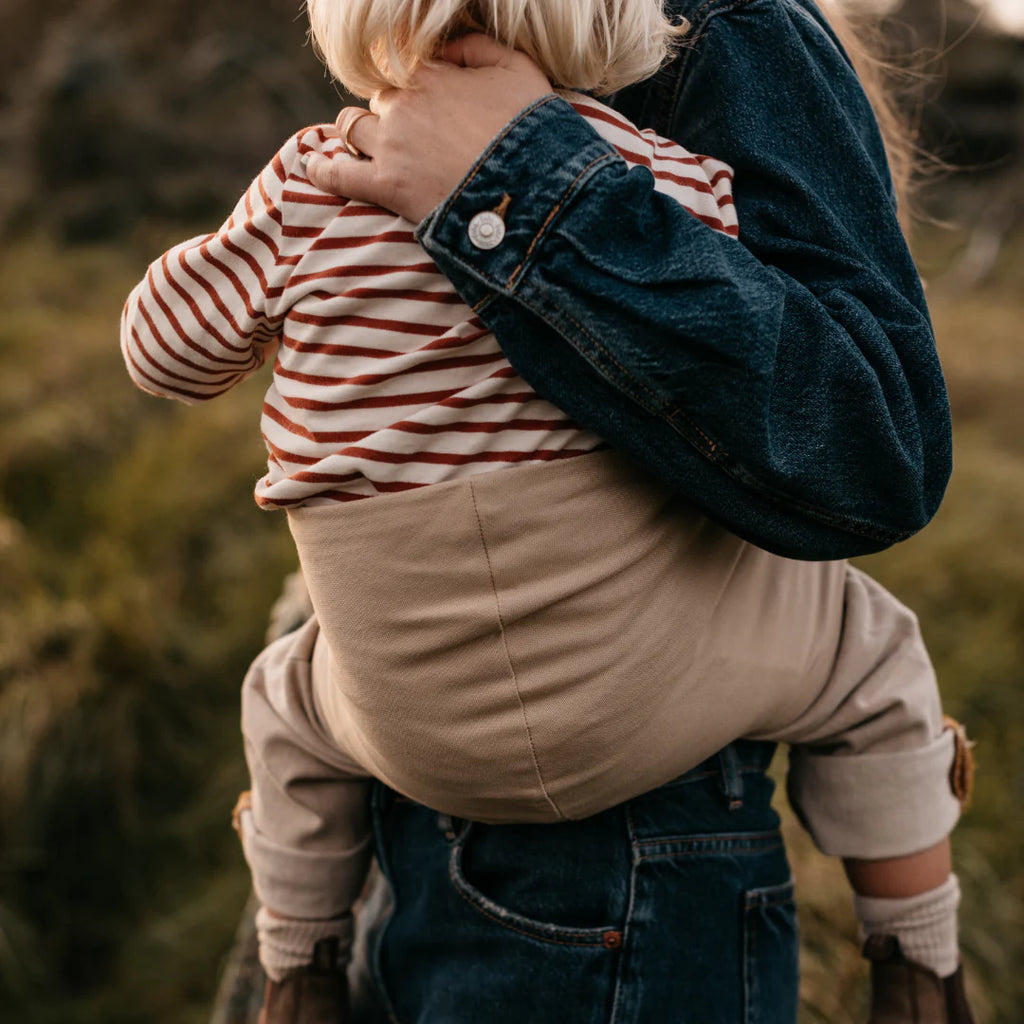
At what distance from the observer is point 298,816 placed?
4.41ft

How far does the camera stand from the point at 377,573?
1030mm

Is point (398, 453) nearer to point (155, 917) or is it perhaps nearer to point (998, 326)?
point (155, 917)

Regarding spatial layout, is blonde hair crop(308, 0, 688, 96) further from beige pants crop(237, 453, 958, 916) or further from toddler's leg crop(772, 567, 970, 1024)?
toddler's leg crop(772, 567, 970, 1024)

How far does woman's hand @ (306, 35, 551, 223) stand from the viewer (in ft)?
3.23

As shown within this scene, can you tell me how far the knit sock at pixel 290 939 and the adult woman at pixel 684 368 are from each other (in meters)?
0.13

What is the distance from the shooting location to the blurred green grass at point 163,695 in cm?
279

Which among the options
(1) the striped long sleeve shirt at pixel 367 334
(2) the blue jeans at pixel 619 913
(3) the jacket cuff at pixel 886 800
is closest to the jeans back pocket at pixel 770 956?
(2) the blue jeans at pixel 619 913

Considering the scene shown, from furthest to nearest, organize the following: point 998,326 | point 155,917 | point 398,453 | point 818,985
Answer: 1. point 998,326
2. point 155,917
3. point 818,985
4. point 398,453

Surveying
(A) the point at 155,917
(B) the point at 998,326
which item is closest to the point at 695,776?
(A) the point at 155,917

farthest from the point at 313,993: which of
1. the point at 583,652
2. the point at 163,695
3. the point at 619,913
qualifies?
the point at 163,695

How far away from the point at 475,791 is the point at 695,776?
0.89ft

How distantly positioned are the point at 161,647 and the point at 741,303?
10.0 ft

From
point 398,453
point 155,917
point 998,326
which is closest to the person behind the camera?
point 398,453

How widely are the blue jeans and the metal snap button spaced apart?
635mm
